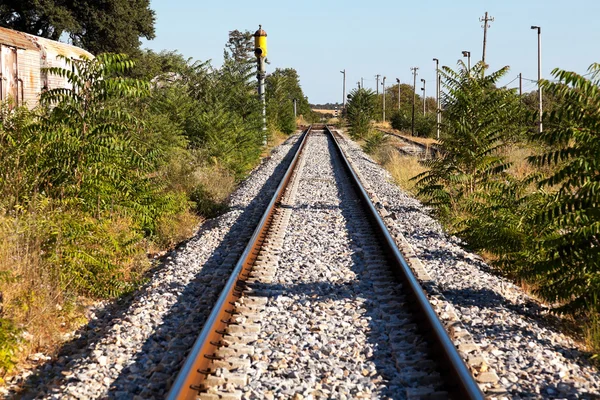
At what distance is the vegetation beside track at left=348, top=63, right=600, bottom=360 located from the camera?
580 centimetres

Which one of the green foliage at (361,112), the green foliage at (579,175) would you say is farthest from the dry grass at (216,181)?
the green foliage at (361,112)

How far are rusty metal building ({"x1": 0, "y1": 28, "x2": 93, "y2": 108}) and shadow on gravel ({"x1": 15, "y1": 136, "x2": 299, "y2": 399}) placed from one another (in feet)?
22.2

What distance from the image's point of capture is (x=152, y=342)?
18.0ft

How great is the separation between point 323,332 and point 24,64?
11223mm

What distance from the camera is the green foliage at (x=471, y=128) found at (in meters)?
11.4

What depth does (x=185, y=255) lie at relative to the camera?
880 centimetres

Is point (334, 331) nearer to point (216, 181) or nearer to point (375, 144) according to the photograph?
point (216, 181)

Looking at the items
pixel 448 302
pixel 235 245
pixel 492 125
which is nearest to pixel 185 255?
pixel 235 245

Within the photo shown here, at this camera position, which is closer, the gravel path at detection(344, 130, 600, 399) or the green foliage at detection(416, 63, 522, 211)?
the gravel path at detection(344, 130, 600, 399)

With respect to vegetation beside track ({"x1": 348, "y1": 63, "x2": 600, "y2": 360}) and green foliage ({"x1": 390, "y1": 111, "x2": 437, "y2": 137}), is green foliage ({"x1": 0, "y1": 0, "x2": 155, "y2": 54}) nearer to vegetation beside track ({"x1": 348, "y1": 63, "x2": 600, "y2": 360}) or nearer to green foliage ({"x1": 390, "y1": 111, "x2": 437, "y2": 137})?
green foliage ({"x1": 390, "y1": 111, "x2": 437, "y2": 137})

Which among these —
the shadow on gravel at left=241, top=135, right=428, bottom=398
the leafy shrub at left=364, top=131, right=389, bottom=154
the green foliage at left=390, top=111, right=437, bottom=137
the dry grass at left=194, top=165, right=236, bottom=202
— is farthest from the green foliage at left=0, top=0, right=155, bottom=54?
the shadow on gravel at left=241, top=135, right=428, bottom=398

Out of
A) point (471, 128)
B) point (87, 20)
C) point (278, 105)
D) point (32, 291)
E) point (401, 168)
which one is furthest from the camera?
point (278, 105)

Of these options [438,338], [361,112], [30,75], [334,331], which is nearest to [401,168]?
[30,75]

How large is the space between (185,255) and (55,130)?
8.05 feet
